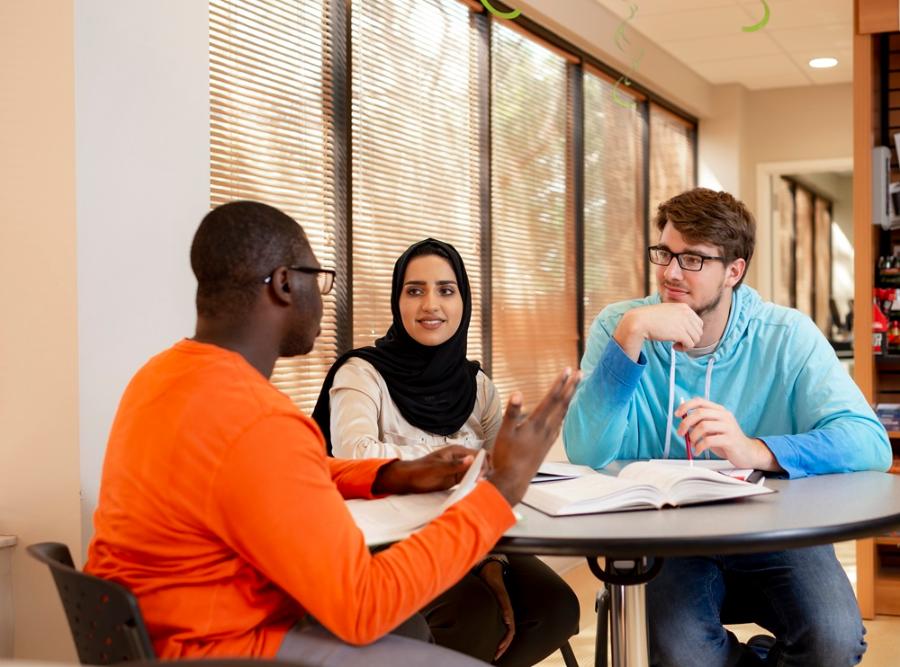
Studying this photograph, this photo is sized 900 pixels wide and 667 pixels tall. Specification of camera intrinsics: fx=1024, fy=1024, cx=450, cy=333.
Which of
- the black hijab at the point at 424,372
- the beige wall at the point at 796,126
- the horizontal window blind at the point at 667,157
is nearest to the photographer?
the black hijab at the point at 424,372

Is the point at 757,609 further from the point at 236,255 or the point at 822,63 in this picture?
the point at 822,63

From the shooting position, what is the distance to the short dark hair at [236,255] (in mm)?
1388

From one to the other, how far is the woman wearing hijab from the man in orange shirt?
92cm

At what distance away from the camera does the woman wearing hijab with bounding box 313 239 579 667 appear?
227cm

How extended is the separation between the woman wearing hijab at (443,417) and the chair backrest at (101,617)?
3.21 feet

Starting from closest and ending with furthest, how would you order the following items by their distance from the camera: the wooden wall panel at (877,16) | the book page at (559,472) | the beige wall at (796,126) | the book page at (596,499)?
the book page at (596,499) → the book page at (559,472) → the wooden wall panel at (877,16) → the beige wall at (796,126)

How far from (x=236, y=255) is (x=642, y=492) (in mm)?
708

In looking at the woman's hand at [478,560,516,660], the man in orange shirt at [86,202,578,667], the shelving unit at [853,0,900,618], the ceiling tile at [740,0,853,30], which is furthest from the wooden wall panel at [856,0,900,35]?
the man in orange shirt at [86,202,578,667]

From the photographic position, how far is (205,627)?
1.27 metres

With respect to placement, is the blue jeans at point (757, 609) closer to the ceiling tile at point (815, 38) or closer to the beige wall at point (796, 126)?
the ceiling tile at point (815, 38)

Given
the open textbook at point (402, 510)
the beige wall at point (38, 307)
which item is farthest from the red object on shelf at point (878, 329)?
the beige wall at point (38, 307)

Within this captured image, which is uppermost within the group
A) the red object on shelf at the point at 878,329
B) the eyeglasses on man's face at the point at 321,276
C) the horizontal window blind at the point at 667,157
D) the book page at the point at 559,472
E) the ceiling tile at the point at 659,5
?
the ceiling tile at the point at 659,5

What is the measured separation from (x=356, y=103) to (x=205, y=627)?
2.56 metres

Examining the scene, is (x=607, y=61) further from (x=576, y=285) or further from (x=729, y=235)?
(x=729, y=235)
